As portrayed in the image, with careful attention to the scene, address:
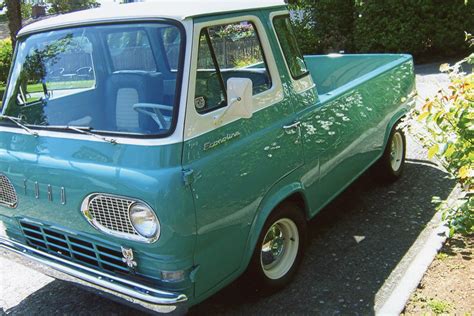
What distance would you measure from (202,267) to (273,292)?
3.12ft

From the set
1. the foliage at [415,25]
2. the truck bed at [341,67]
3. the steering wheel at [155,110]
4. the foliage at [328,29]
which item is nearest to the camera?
the steering wheel at [155,110]

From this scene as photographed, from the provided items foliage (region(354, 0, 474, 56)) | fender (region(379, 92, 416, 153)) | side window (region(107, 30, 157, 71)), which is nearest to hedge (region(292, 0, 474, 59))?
foliage (region(354, 0, 474, 56))

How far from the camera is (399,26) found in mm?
13094

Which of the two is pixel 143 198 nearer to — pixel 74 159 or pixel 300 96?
pixel 74 159

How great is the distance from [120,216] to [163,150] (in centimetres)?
45

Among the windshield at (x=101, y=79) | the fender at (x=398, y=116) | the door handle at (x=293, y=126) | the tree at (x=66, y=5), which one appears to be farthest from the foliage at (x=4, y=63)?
the tree at (x=66, y=5)

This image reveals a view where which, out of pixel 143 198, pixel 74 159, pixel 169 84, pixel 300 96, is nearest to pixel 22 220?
pixel 74 159

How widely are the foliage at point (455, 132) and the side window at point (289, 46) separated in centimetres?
97

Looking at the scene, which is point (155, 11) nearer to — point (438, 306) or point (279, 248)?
point (279, 248)

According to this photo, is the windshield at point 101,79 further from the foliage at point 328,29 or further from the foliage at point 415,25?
the foliage at point 328,29

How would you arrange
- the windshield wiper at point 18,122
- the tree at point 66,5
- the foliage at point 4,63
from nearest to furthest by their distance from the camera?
the windshield wiper at point 18,122 < the foliage at point 4,63 < the tree at point 66,5

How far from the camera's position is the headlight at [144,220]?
262 centimetres

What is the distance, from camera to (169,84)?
296cm

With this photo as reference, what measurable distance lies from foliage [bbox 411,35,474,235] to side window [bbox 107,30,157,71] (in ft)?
6.12
